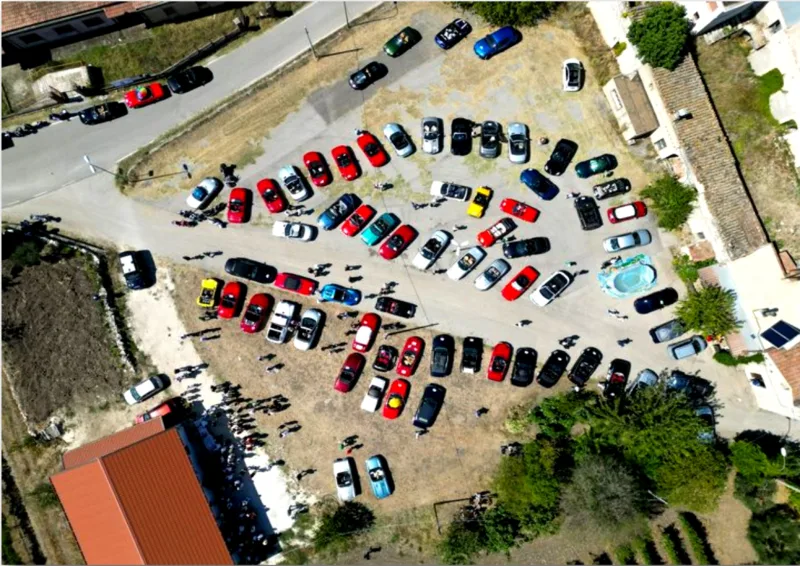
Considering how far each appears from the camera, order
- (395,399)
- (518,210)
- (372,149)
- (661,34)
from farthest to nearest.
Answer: (372,149)
(518,210)
(395,399)
(661,34)

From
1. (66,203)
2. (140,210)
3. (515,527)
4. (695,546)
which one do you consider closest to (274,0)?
(140,210)

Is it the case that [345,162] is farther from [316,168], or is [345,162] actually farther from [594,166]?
[594,166]

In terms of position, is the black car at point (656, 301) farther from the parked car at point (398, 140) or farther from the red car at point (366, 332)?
the parked car at point (398, 140)

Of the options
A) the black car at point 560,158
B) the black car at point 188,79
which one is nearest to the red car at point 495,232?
the black car at point 560,158

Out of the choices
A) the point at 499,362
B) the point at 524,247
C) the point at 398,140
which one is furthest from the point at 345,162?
the point at 499,362

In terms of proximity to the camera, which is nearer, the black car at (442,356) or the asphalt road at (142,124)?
the black car at (442,356)

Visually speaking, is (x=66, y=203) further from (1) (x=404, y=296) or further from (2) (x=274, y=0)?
(1) (x=404, y=296)

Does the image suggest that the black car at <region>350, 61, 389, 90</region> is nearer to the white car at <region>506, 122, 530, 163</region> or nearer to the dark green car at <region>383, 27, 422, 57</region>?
the dark green car at <region>383, 27, 422, 57</region>
